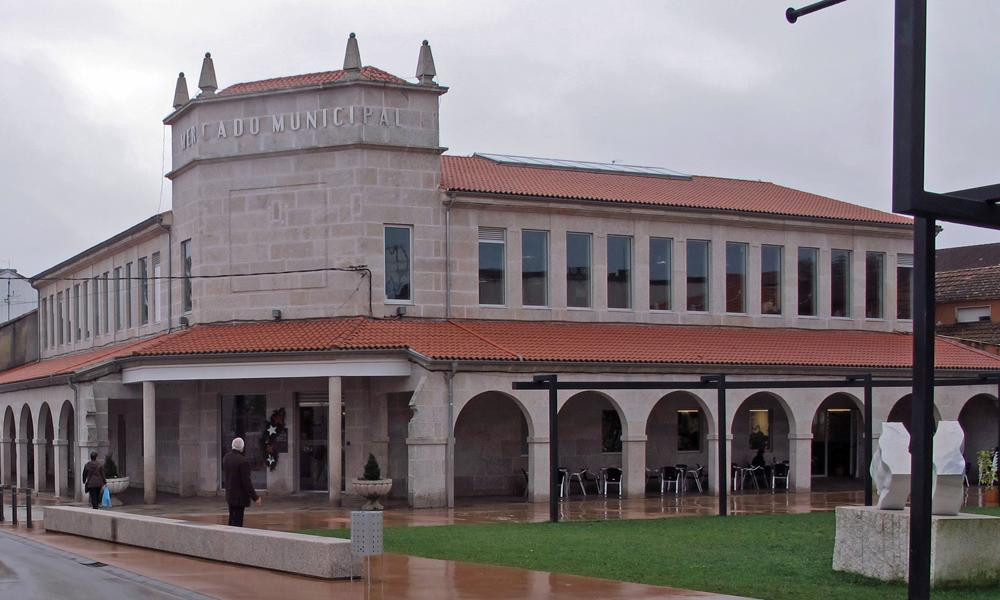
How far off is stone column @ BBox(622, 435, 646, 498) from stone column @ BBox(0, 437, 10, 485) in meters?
23.0

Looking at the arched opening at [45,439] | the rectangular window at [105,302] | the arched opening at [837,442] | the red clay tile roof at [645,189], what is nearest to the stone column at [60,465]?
the arched opening at [45,439]

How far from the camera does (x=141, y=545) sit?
2147cm

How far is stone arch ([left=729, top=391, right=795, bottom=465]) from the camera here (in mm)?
38125

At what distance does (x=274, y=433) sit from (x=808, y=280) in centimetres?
1674

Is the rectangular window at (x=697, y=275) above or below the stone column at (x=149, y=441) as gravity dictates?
above

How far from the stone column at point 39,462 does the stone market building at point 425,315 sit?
2.48 feet

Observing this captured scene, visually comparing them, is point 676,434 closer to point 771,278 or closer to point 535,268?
point 771,278

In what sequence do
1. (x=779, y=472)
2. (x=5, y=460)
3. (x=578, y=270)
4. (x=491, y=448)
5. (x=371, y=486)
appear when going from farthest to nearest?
(x=5, y=460) → (x=779, y=472) → (x=578, y=270) → (x=491, y=448) → (x=371, y=486)

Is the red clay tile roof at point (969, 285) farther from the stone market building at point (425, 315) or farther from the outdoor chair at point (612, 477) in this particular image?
the outdoor chair at point (612, 477)

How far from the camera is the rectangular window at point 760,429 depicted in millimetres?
38531

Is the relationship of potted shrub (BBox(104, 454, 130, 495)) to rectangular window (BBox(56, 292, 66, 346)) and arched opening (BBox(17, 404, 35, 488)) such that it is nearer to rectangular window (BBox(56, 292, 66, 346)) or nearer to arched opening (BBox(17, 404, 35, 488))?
arched opening (BBox(17, 404, 35, 488))

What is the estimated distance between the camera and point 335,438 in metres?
31.2

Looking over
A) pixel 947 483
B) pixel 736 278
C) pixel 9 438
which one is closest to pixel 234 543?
pixel 947 483

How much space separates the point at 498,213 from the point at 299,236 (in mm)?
5309
